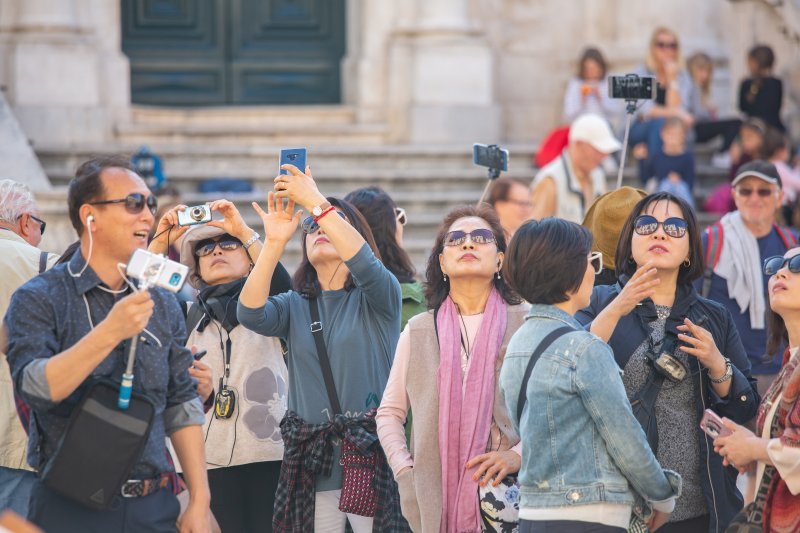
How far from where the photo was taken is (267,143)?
12812mm

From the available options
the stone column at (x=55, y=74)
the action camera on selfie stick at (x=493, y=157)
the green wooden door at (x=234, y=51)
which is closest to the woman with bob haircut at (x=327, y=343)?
the action camera on selfie stick at (x=493, y=157)

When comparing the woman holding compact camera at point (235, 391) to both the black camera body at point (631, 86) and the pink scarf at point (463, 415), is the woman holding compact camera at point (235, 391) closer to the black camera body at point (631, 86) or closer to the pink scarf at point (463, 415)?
the pink scarf at point (463, 415)

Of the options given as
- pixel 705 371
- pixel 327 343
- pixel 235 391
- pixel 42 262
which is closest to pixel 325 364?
pixel 327 343

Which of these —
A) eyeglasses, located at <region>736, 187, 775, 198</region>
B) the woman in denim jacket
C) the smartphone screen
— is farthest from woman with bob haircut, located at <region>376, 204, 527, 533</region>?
eyeglasses, located at <region>736, 187, 775, 198</region>

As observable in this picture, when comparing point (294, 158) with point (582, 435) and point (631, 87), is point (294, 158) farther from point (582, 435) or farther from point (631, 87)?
point (631, 87)

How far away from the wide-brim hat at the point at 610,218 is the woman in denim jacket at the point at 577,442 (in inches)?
76.7

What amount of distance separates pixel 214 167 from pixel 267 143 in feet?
2.65

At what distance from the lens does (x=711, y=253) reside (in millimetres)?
7617

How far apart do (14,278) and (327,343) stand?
1269 mm

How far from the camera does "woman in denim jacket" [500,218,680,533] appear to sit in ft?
14.7

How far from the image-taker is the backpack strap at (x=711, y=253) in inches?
297

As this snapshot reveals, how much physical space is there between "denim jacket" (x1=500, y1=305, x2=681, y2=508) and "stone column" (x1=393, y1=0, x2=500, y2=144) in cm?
847

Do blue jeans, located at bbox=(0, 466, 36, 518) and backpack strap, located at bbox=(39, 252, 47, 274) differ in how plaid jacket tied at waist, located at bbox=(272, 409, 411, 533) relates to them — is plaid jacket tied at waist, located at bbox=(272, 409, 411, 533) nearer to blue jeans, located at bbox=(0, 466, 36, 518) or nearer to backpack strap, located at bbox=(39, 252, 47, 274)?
blue jeans, located at bbox=(0, 466, 36, 518)

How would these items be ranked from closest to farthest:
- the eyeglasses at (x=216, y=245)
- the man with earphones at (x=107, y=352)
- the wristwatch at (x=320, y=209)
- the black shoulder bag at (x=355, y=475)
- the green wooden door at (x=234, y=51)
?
1. the man with earphones at (x=107, y=352)
2. the wristwatch at (x=320, y=209)
3. the black shoulder bag at (x=355, y=475)
4. the eyeglasses at (x=216, y=245)
5. the green wooden door at (x=234, y=51)
